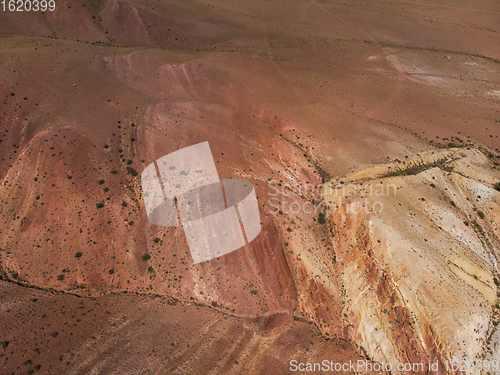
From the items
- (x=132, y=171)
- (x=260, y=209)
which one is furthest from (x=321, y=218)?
(x=132, y=171)

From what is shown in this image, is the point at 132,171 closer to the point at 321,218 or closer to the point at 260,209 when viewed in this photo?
the point at 260,209

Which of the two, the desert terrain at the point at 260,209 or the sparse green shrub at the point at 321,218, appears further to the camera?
the sparse green shrub at the point at 321,218

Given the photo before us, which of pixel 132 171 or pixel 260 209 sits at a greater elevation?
pixel 132 171

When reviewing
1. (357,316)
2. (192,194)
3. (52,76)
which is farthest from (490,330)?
(52,76)

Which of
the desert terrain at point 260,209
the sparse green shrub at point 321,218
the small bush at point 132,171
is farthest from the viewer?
the small bush at point 132,171

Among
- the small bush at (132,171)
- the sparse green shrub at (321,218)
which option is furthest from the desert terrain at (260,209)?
the small bush at (132,171)

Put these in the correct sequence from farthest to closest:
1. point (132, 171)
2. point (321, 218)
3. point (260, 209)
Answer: point (132, 171) < point (321, 218) < point (260, 209)

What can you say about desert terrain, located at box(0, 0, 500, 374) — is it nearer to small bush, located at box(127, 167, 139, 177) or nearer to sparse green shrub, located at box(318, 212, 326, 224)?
sparse green shrub, located at box(318, 212, 326, 224)

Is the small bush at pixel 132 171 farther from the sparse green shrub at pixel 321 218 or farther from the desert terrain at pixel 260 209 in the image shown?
the sparse green shrub at pixel 321 218
